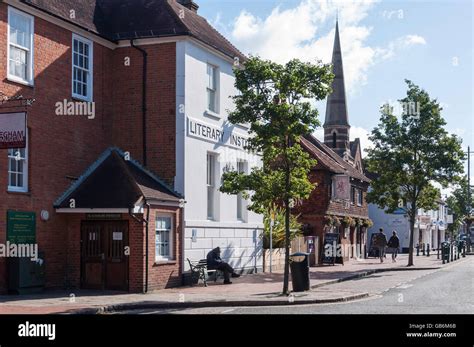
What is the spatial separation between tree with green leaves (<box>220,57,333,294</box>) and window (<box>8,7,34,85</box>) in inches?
232

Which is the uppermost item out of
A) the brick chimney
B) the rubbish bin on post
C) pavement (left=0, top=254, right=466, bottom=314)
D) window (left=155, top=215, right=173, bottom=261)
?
the brick chimney

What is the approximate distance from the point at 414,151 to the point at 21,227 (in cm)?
2337

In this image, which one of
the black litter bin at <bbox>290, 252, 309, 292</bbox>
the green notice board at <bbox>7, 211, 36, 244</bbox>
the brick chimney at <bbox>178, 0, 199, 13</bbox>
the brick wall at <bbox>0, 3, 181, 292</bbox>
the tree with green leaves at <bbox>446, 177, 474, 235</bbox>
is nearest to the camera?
the green notice board at <bbox>7, 211, 36, 244</bbox>

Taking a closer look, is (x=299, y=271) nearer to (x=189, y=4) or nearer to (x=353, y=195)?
(x=189, y=4)

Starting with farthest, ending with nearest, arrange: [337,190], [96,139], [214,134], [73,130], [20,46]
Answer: [337,190]
[214,134]
[96,139]
[73,130]
[20,46]

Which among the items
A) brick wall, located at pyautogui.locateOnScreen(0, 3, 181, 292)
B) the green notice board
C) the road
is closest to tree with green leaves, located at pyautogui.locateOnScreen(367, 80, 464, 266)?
the road

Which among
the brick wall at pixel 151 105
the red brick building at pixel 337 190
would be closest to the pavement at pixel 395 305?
the brick wall at pixel 151 105

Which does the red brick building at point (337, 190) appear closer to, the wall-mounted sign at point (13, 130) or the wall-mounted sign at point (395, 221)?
the wall-mounted sign at point (395, 221)

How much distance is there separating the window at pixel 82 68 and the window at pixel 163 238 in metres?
4.68

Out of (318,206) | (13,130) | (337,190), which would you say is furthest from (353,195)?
(13,130)

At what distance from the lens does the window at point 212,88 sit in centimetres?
2359

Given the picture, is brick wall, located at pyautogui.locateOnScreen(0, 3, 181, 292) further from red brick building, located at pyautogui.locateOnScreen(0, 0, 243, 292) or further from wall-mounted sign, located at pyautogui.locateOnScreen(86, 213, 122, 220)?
wall-mounted sign, located at pyautogui.locateOnScreen(86, 213, 122, 220)

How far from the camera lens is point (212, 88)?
77.7ft

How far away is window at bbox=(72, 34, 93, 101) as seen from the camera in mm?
20984
